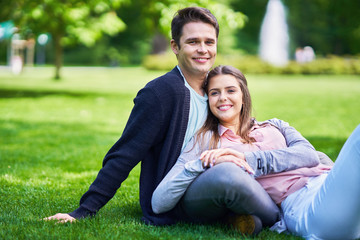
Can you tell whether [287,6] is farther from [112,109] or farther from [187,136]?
[187,136]

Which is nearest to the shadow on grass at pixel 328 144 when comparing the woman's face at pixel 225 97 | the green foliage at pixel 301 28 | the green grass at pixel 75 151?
the green grass at pixel 75 151

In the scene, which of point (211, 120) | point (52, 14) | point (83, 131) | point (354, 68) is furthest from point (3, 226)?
point (354, 68)

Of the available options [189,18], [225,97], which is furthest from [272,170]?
[189,18]

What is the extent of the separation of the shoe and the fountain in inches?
1499

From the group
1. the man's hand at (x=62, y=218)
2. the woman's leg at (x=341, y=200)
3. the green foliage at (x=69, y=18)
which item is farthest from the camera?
the green foliage at (x=69, y=18)

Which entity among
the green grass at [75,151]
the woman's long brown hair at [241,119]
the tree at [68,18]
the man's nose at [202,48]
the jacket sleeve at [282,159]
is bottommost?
the green grass at [75,151]

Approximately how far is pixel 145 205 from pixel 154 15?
38.3 feet

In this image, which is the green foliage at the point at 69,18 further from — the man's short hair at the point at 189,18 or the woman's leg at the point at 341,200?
the woman's leg at the point at 341,200

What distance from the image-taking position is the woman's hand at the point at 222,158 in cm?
278

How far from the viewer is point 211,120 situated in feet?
10.3

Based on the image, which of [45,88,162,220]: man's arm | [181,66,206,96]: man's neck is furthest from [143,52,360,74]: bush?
[45,88,162,220]: man's arm

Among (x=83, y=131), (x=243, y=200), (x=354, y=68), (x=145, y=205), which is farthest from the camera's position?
(x=354, y=68)

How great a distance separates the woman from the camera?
2.55 metres

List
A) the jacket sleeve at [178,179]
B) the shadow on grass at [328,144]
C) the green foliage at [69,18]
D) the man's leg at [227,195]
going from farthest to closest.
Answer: the green foliage at [69,18] < the shadow on grass at [328,144] < the jacket sleeve at [178,179] < the man's leg at [227,195]
